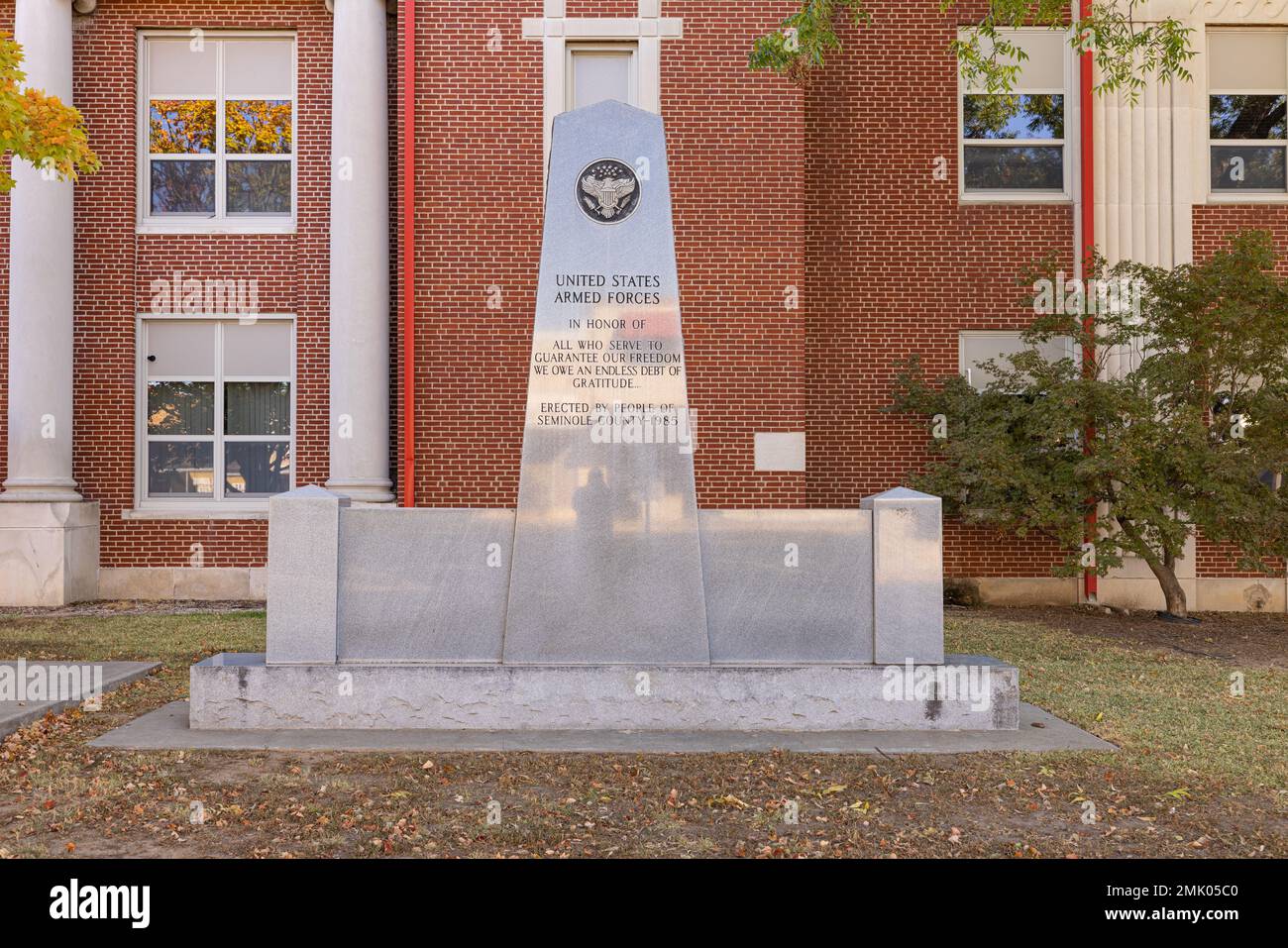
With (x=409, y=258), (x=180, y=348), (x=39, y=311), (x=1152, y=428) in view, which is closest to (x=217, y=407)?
(x=180, y=348)

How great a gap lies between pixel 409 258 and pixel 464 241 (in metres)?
0.72

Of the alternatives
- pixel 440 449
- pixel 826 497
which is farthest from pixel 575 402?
pixel 826 497

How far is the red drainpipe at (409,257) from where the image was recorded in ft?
40.7

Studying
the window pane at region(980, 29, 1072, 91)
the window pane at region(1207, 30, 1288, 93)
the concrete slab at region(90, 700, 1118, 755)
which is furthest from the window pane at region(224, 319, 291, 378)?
the window pane at region(1207, 30, 1288, 93)

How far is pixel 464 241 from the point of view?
12.6 m

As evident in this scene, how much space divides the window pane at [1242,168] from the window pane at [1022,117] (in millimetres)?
2176

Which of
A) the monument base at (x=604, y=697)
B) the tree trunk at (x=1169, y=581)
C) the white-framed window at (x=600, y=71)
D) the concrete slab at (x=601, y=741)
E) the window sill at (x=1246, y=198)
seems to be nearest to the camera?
the concrete slab at (x=601, y=741)

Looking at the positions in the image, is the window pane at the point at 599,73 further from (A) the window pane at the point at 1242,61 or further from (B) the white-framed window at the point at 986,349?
(A) the window pane at the point at 1242,61

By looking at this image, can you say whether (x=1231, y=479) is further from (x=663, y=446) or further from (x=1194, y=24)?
(x=663, y=446)

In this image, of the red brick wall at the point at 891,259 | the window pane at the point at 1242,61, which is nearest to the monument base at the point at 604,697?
the red brick wall at the point at 891,259

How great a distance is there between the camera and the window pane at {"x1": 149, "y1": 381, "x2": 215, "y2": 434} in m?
13.7

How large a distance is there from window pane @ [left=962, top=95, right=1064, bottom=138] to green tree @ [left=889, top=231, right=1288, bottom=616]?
105 inches

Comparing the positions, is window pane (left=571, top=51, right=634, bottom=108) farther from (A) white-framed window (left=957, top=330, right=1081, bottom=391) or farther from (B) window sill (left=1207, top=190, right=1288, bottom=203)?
(B) window sill (left=1207, top=190, right=1288, bottom=203)

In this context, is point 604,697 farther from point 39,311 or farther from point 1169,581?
point 39,311
